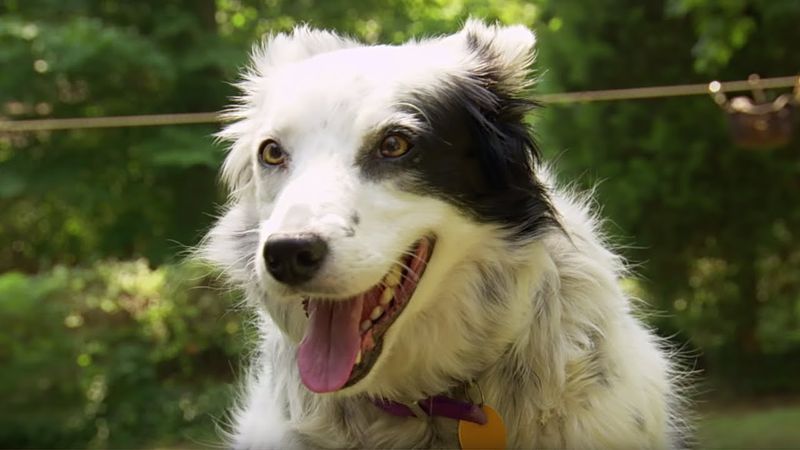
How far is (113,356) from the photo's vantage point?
9.85 metres

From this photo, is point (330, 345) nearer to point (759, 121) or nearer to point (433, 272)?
point (433, 272)

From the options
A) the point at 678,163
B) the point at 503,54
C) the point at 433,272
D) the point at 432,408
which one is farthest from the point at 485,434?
the point at 678,163

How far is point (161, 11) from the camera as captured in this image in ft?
41.8

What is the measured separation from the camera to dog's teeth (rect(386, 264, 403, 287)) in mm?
2432

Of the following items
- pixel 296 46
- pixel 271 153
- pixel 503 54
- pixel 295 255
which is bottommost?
pixel 295 255

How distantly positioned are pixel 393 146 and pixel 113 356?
797 centimetres

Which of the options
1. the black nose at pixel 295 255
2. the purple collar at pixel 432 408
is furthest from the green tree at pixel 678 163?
the black nose at pixel 295 255

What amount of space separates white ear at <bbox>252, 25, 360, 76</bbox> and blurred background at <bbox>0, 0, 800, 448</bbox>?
570 cm

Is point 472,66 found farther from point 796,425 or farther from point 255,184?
point 796,425

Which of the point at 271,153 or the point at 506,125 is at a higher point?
the point at 506,125

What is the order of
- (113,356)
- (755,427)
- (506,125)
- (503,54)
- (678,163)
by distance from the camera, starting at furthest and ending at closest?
1. (678,163)
2. (113,356)
3. (755,427)
4. (503,54)
5. (506,125)

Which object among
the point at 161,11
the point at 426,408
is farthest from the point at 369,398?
the point at 161,11

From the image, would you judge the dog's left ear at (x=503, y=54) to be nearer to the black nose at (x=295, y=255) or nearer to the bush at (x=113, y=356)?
the black nose at (x=295, y=255)

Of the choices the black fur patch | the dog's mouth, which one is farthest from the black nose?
the black fur patch
